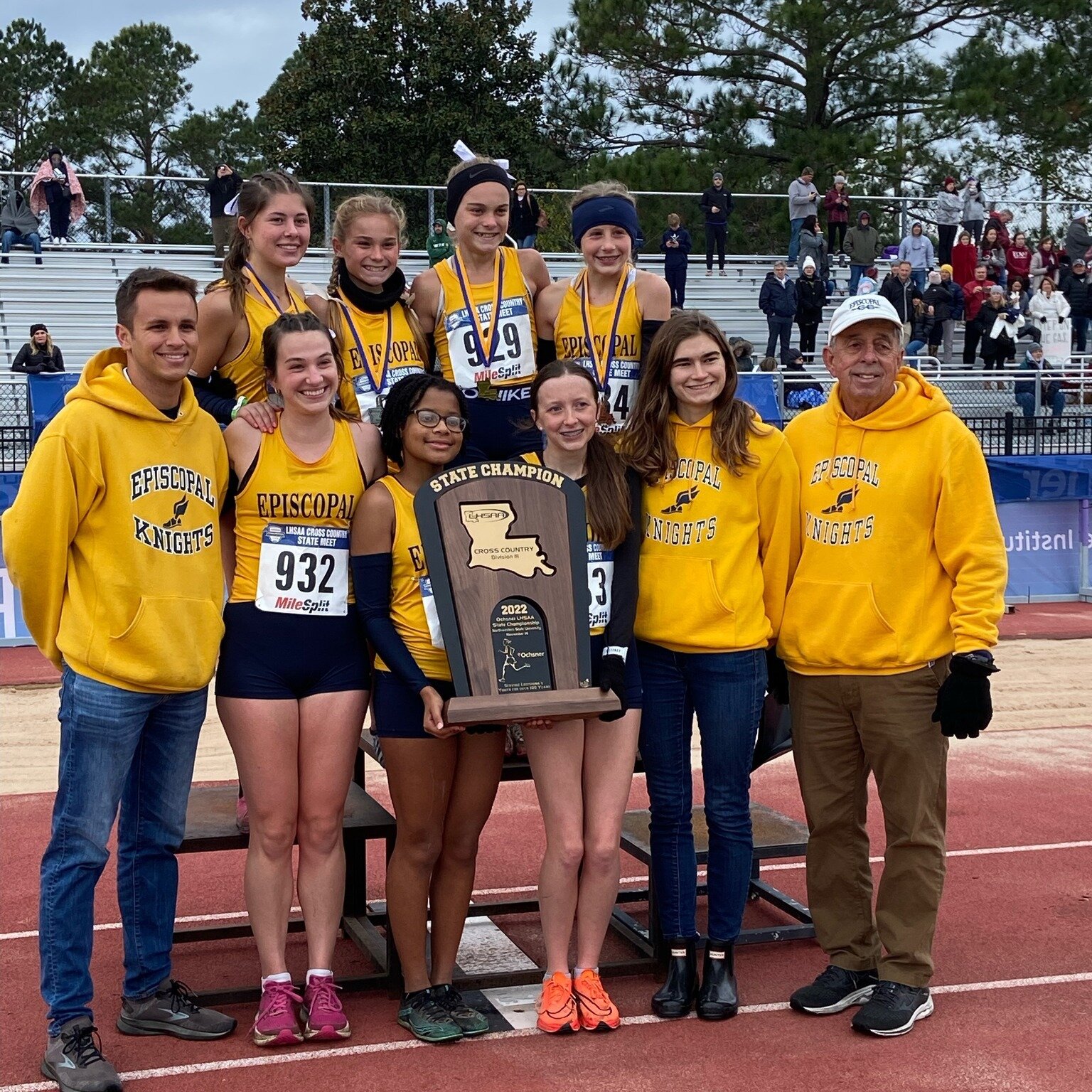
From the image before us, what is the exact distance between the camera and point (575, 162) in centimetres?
3562

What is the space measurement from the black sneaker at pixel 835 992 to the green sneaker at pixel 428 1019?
4.08 feet

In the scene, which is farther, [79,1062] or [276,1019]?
[276,1019]

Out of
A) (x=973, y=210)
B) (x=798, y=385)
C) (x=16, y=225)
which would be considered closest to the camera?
(x=798, y=385)

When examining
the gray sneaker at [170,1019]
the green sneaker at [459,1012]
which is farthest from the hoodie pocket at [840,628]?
the gray sneaker at [170,1019]

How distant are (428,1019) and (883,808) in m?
1.71

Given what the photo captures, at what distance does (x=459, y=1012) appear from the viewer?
15.7 feet

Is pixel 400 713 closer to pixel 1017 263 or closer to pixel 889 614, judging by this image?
pixel 889 614

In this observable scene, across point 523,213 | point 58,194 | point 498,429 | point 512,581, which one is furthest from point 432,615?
point 58,194

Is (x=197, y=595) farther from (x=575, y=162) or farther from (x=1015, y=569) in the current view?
(x=575, y=162)

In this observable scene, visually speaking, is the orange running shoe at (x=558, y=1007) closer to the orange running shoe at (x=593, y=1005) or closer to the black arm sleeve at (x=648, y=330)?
the orange running shoe at (x=593, y=1005)

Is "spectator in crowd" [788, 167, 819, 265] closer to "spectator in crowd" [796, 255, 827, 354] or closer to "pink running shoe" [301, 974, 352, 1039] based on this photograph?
"spectator in crowd" [796, 255, 827, 354]

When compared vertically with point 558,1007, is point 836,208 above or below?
above

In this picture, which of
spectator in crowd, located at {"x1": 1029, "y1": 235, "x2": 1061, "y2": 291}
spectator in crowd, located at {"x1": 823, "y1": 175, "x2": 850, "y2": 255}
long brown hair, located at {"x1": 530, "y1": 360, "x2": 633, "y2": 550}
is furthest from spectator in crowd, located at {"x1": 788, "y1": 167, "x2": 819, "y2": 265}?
long brown hair, located at {"x1": 530, "y1": 360, "x2": 633, "y2": 550}

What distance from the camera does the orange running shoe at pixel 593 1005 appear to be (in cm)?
475
